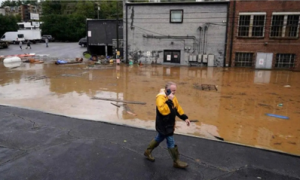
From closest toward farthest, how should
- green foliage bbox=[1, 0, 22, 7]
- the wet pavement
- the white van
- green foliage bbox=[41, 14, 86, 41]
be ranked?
the wet pavement < the white van < green foliage bbox=[41, 14, 86, 41] < green foliage bbox=[1, 0, 22, 7]

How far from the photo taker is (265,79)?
18.2m

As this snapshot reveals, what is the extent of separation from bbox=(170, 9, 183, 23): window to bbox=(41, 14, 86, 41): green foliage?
1599 inches

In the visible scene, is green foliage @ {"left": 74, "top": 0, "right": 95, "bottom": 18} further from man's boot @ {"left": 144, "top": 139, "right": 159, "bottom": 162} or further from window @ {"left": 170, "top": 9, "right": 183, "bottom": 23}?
man's boot @ {"left": 144, "top": 139, "right": 159, "bottom": 162}

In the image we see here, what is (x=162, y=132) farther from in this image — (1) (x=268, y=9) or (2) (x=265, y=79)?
(1) (x=268, y=9)

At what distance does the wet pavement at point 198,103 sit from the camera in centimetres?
757

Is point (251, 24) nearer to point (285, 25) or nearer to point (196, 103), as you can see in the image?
point (285, 25)

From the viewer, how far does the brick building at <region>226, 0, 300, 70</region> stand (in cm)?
2294

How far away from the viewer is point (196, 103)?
36.7 ft

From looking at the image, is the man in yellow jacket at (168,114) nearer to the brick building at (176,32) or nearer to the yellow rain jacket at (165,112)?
the yellow rain jacket at (165,112)

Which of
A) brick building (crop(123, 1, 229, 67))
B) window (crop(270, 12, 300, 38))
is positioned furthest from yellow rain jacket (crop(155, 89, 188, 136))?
window (crop(270, 12, 300, 38))

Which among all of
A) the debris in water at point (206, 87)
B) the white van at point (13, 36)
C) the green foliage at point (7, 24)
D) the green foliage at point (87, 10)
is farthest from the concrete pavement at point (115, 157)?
the green foliage at point (87, 10)

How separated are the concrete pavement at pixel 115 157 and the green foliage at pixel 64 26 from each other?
5795 cm

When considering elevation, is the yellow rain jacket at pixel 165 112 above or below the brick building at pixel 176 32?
below

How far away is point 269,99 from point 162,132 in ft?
30.3
